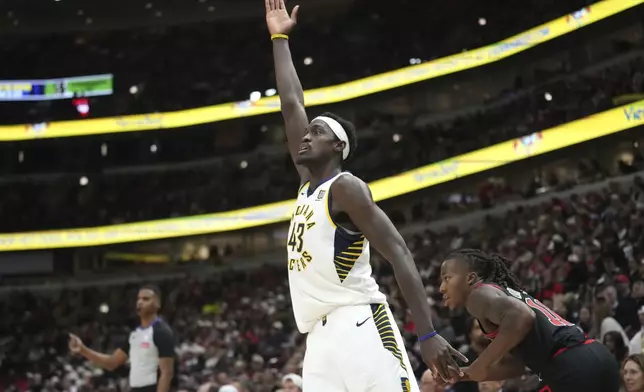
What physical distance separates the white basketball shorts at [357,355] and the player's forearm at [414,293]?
0.20 metres

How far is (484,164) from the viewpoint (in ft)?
67.8

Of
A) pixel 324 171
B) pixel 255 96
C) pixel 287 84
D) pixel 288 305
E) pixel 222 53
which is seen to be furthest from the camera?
pixel 222 53

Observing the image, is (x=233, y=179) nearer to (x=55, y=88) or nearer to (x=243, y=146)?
(x=243, y=146)

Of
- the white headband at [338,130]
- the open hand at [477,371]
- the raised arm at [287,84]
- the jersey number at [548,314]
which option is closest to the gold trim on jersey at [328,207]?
the white headband at [338,130]

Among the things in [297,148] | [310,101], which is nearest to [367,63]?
[310,101]

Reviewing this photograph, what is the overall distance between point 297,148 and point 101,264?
74.4 feet

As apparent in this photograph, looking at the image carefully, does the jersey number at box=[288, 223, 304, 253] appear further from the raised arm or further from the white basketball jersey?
the raised arm

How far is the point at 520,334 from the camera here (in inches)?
181

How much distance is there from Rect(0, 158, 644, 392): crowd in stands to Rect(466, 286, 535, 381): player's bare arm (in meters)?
1.80

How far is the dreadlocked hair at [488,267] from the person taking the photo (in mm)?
4883

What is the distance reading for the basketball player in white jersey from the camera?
4.11 metres

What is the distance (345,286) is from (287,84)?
1.41 meters

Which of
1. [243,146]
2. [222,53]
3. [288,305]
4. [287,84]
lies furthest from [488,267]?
[222,53]

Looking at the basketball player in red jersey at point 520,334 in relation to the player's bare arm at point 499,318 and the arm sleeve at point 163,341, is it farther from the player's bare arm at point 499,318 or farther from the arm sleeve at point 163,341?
the arm sleeve at point 163,341
